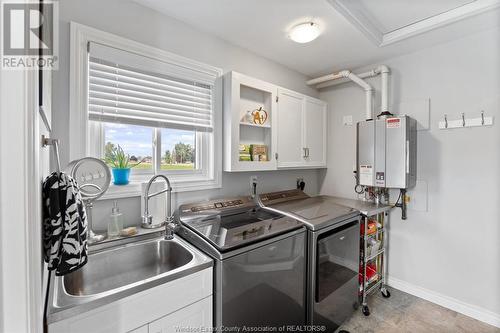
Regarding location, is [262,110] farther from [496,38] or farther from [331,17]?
[496,38]

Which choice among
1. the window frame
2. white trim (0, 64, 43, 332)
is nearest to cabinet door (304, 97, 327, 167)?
the window frame

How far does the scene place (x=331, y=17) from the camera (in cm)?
175

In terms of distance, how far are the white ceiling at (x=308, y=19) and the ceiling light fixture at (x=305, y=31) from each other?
4 centimetres

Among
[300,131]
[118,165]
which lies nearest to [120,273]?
[118,165]

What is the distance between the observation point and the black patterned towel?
747 mm

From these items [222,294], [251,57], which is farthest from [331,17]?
[222,294]

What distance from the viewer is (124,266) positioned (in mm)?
1394

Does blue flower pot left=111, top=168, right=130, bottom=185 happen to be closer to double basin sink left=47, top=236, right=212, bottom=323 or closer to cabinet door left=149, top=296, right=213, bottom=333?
double basin sink left=47, top=236, right=212, bottom=323

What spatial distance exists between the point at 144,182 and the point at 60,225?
2.84ft

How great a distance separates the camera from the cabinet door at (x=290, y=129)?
234 cm

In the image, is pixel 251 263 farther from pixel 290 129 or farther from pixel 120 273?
pixel 290 129

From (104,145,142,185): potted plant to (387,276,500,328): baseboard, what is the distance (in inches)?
111

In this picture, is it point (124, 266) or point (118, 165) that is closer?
point (124, 266)

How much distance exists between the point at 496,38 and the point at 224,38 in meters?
2.29
